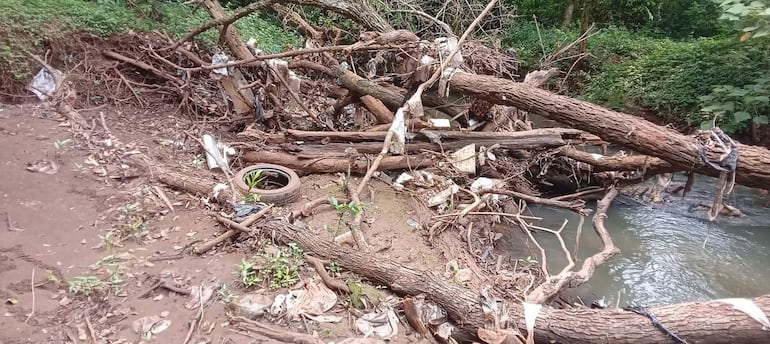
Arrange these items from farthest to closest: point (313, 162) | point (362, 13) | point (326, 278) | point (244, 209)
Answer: point (362, 13) → point (313, 162) → point (244, 209) → point (326, 278)

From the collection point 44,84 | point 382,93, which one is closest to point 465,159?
point 382,93

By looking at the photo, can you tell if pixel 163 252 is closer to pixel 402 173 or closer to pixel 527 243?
pixel 402 173

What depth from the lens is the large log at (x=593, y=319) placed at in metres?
2.83

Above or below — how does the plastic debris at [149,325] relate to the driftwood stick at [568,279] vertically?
above

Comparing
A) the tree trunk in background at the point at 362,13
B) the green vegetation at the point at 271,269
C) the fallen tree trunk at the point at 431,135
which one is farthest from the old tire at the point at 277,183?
the tree trunk in background at the point at 362,13

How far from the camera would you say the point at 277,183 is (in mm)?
4734

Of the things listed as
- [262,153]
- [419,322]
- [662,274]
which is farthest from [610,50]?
[419,322]

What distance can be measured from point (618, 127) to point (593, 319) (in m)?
1.91

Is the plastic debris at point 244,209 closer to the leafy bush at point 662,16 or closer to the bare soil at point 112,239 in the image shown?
the bare soil at point 112,239

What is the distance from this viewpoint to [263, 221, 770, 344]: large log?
9.27 ft

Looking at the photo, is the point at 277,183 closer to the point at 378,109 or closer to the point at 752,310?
the point at 378,109

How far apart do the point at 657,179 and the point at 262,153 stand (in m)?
4.68

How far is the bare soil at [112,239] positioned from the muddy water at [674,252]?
1.70 meters

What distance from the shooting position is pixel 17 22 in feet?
17.9
